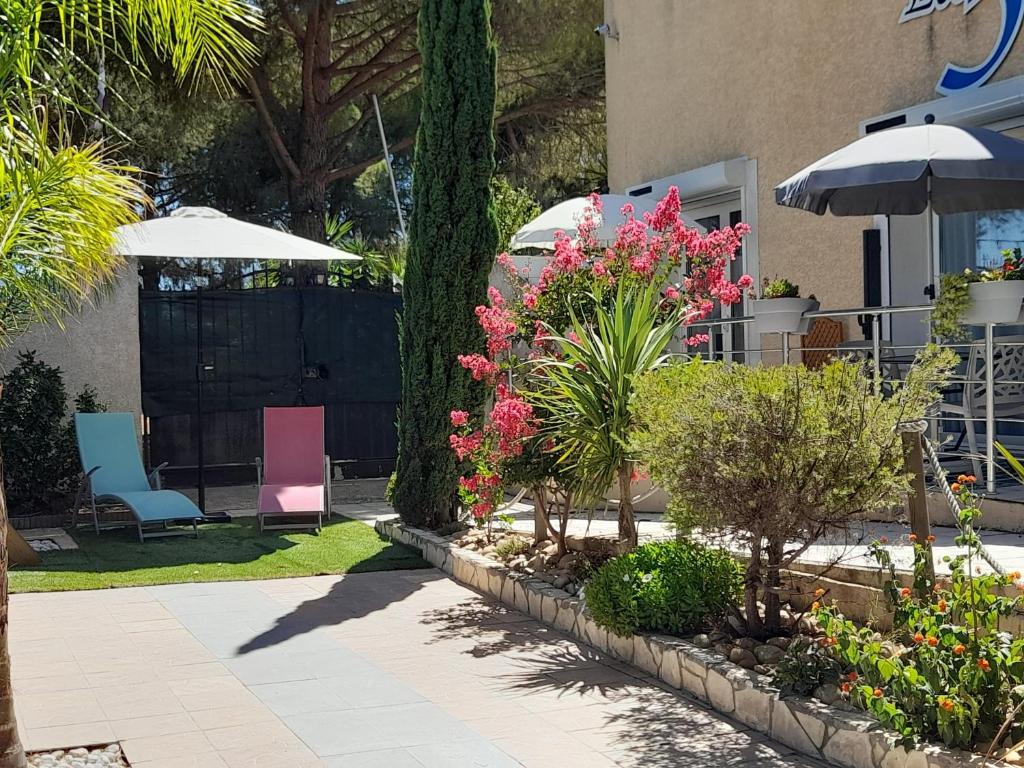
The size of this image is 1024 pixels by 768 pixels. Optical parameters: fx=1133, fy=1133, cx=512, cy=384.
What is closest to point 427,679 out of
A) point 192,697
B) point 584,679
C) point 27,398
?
point 584,679

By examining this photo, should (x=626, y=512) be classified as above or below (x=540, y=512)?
above

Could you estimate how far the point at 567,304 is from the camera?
771cm

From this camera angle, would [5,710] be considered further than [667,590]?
No

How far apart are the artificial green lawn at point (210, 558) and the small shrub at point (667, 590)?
3.09m

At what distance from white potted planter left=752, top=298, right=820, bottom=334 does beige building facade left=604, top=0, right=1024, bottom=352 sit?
1057 mm

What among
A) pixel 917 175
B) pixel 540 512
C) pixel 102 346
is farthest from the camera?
pixel 102 346

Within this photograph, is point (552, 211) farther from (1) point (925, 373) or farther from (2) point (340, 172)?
(2) point (340, 172)

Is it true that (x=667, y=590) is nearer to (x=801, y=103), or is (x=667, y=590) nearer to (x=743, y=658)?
(x=743, y=658)

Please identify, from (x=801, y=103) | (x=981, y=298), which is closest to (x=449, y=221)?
(x=801, y=103)

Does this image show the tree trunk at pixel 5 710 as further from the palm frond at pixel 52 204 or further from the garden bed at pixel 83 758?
the palm frond at pixel 52 204

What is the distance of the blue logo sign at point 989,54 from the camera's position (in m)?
8.80

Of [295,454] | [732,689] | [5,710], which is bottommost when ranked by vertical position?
[732,689]

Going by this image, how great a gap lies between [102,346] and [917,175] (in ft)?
27.1

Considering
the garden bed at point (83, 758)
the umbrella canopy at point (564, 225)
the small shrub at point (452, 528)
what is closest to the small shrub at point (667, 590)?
the garden bed at point (83, 758)
